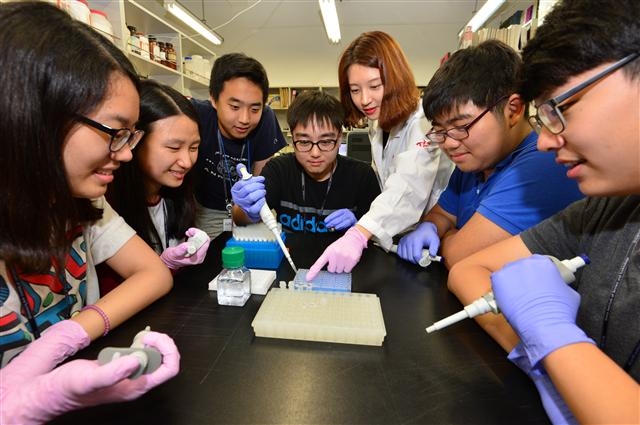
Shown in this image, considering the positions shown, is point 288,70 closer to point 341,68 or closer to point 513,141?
point 341,68

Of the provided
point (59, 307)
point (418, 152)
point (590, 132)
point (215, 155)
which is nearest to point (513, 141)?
point (418, 152)

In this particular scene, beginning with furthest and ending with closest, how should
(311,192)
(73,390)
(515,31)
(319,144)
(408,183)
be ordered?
(515,31) → (311,192) → (319,144) → (408,183) → (73,390)

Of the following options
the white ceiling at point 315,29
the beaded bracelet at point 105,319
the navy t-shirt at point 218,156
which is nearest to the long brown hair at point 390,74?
the navy t-shirt at point 218,156

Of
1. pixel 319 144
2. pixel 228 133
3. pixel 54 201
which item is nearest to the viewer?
pixel 54 201

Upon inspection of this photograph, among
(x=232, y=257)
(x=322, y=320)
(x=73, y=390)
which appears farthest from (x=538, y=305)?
(x=73, y=390)

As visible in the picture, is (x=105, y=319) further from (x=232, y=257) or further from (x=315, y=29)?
(x=315, y=29)

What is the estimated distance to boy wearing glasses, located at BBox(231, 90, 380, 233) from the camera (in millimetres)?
1665

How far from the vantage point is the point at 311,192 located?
1.85m

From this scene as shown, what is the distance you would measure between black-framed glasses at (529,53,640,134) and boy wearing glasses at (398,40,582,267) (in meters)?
0.40

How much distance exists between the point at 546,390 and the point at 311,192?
4.66 feet

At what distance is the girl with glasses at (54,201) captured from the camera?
52 centimetres

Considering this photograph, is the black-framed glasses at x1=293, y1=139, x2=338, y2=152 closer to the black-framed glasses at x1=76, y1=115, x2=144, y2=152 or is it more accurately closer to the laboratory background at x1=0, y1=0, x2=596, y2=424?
the laboratory background at x1=0, y1=0, x2=596, y2=424

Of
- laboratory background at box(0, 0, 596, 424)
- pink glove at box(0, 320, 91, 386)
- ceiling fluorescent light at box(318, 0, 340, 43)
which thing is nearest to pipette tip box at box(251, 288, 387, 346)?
laboratory background at box(0, 0, 596, 424)

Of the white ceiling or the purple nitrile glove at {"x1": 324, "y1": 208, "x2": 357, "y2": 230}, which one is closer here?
the purple nitrile glove at {"x1": 324, "y1": 208, "x2": 357, "y2": 230}
